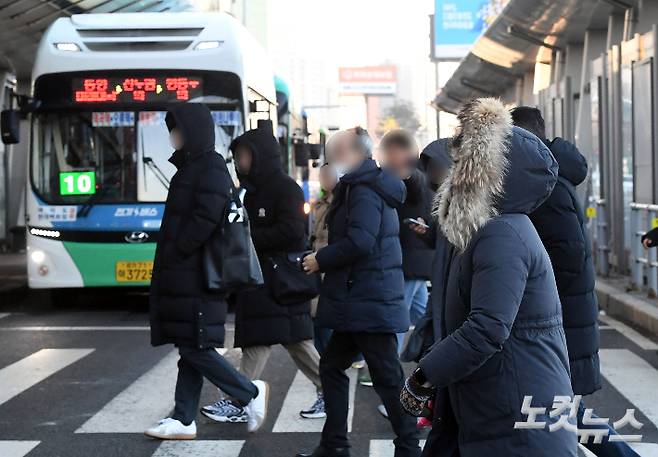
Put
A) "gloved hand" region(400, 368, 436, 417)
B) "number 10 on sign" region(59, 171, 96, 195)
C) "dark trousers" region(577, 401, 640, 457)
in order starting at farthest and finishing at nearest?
"number 10 on sign" region(59, 171, 96, 195) < "dark trousers" region(577, 401, 640, 457) < "gloved hand" region(400, 368, 436, 417)

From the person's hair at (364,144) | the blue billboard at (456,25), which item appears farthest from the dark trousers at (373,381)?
the blue billboard at (456,25)

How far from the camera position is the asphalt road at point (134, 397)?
6.30m

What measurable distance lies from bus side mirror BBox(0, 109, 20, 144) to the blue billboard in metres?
46.6

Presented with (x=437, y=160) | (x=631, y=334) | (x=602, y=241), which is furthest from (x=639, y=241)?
(x=437, y=160)

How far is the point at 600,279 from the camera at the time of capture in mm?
14648

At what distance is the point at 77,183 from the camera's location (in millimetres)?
12062

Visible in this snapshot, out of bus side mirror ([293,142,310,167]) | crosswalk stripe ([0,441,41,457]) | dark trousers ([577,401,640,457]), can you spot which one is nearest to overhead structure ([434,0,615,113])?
bus side mirror ([293,142,310,167])

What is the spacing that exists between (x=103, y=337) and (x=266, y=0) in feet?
361

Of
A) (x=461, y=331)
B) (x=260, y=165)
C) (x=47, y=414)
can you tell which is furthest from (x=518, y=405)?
(x=47, y=414)

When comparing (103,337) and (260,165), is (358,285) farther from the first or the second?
(103,337)

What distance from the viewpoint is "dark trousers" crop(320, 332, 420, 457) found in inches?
212

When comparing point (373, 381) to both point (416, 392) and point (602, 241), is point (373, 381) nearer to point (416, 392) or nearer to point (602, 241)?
point (416, 392)

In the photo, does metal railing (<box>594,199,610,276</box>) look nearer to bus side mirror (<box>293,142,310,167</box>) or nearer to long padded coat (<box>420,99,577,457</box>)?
bus side mirror (<box>293,142,310,167</box>)

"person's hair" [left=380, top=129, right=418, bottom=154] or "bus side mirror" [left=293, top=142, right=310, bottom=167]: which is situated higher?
"bus side mirror" [left=293, top=142, right=310, bottom=167]
